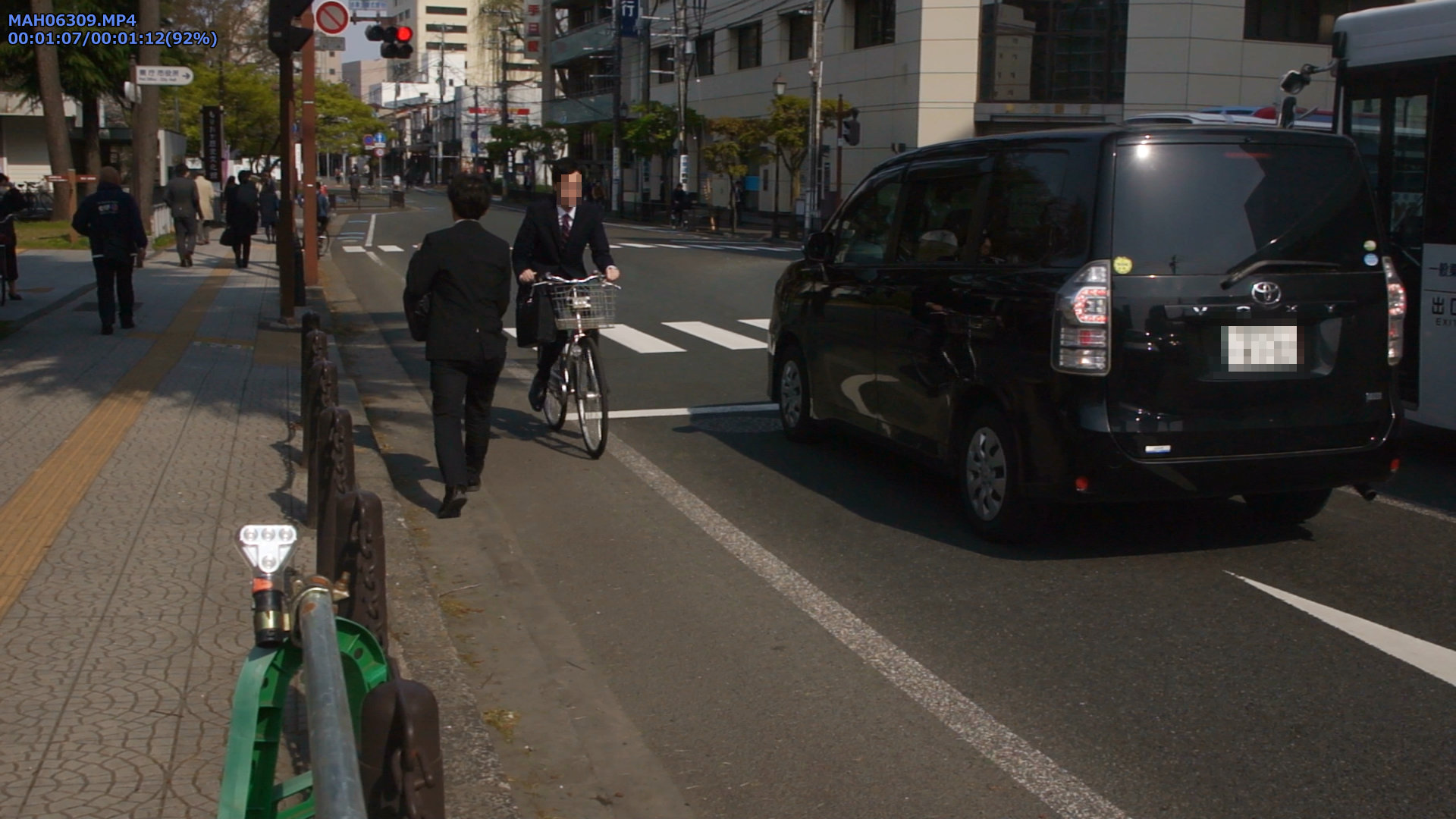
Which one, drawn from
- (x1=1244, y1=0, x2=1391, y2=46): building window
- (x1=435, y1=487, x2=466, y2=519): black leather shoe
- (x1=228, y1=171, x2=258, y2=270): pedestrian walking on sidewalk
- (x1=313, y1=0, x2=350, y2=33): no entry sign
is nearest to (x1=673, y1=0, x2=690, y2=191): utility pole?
(x1=1244, y1=0, x2=1391, y2=46): building window

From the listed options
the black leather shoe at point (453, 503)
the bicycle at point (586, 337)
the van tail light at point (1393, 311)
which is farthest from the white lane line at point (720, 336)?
the van tail light at point (1393, 311)

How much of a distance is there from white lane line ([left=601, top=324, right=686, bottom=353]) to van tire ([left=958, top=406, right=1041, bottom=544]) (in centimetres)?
769

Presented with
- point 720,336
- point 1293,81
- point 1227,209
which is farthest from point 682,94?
point 1227,209

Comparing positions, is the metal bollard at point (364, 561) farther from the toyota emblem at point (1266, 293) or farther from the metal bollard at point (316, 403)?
the toyota emblem at point (1266, 293)

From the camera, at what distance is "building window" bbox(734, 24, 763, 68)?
5528cm

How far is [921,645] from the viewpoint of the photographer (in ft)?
17.6

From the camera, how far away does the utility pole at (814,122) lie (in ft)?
127

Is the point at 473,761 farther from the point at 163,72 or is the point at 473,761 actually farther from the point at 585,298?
the point at 163,72

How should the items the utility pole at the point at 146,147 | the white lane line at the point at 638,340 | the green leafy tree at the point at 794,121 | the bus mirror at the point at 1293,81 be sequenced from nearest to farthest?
the bus mirror at the point at 1293,81
the white lane line at the point at 638,340
the utility pole at the point at 146,147
the green leafy tree at the point at 794,121

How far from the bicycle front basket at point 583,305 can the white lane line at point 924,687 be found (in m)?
1.63

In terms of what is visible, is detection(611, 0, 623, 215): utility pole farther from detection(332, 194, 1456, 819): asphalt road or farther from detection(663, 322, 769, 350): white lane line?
detection(332, 194, 1456, 819): asphalt road

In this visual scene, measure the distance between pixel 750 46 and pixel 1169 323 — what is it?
52751mm

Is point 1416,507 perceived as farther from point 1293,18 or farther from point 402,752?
point 1293,18

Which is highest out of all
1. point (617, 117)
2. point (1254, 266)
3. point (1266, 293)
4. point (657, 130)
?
point (617, 117)
